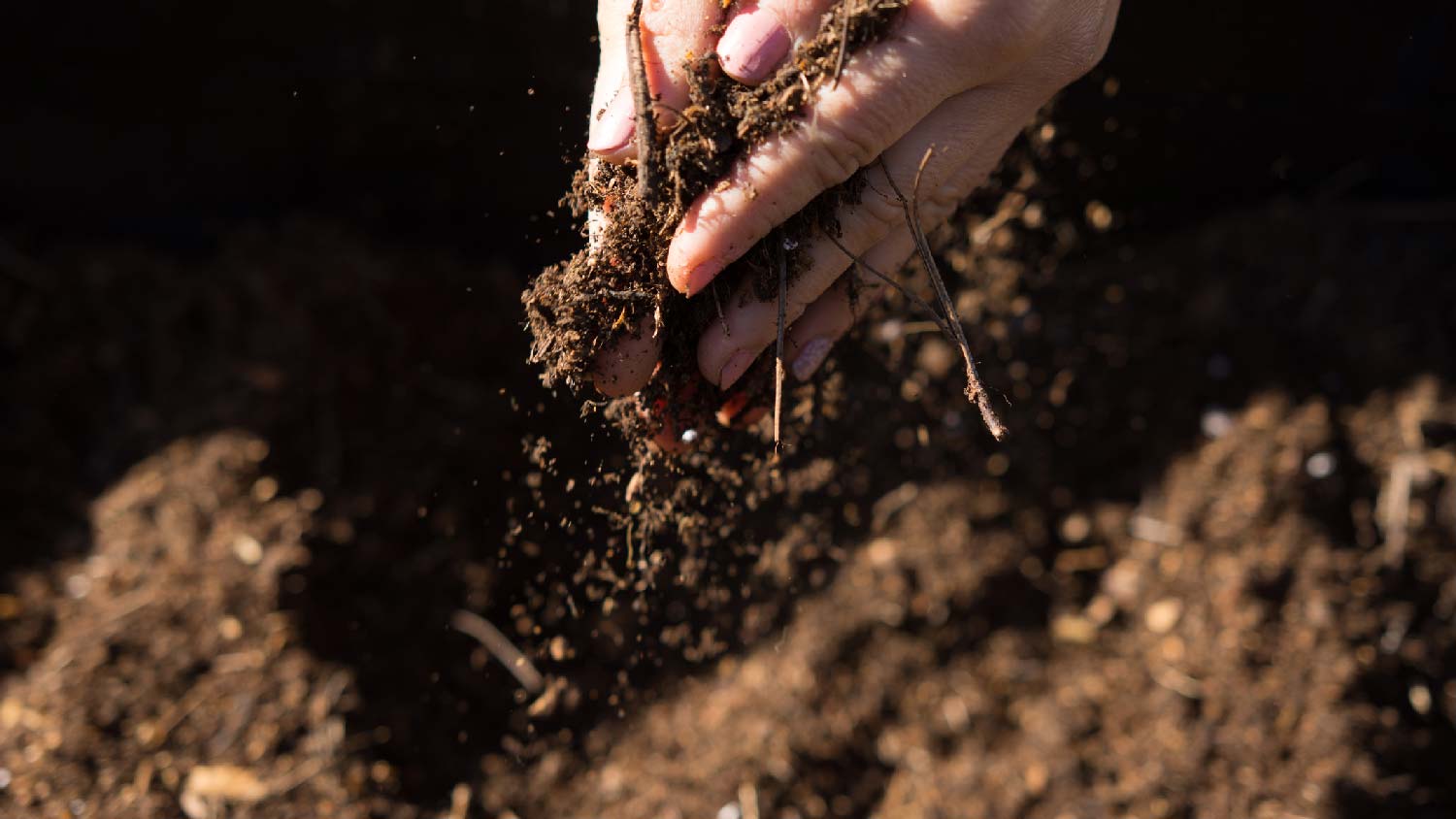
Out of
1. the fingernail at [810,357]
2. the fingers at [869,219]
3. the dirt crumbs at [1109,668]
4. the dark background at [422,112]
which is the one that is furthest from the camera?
the dark background at [422,112]

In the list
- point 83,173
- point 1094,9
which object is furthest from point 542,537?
point 83,173

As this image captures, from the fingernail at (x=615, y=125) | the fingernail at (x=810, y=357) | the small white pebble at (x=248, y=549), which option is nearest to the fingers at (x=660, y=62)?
the fingernail at (x=615, y=125)

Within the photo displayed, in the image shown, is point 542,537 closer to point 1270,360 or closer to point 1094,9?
point 1094,9

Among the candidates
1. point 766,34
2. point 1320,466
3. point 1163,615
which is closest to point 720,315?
point 766,34

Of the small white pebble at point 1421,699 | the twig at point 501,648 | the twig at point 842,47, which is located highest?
the twig at point 842,47

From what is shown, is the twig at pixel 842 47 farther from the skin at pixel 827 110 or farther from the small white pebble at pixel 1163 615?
the small white pebble at pixel 1163 615

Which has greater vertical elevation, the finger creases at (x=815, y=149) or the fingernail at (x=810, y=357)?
the finger creases at (x=815, y=149)

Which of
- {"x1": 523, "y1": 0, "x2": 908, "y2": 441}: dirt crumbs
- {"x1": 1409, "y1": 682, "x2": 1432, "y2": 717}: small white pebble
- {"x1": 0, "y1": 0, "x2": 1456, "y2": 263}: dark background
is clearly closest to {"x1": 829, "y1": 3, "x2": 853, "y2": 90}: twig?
{"x1": 523, "y1": 0, "x2": 908, "y2": 441}: dirt crumbs

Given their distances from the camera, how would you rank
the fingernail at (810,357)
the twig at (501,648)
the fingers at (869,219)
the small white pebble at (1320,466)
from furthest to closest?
1. the small white pebble at (1320,466)
2. the twig at (501,648)
3. the fingernail at (810,357)
4. the fingers at (869,219)

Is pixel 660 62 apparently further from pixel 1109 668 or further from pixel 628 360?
pixel 1109 668
